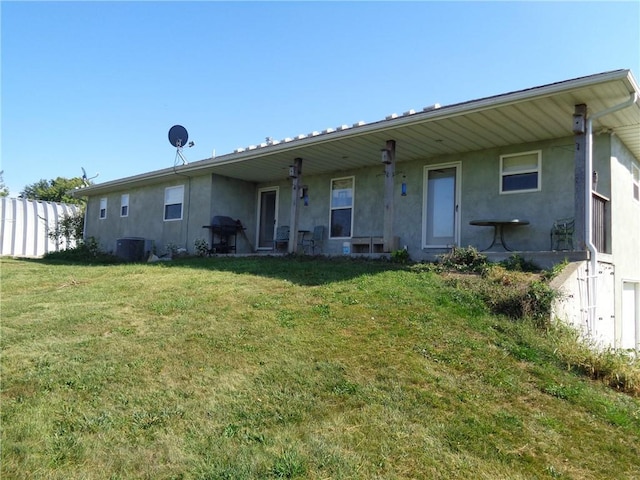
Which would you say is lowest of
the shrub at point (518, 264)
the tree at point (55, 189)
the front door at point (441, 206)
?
the shrub at point (518, 264)

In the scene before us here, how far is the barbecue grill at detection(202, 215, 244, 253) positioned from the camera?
522 inches

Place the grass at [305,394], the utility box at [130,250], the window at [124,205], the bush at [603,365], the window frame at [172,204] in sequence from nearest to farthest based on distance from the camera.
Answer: the grass at [305,394] → the bush at [603,365] → the window frame at [172,204] → the utility box at [130,250] → the window at [124,205]

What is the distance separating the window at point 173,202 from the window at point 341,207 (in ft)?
17.0

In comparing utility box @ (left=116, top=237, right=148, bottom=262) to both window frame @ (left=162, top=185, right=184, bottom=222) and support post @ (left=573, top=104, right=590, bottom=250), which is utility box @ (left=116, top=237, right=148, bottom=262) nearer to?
window frame @ (left=162, top=185, right=184, bottom=222)

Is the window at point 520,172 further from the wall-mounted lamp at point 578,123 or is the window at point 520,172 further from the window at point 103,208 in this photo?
the window at point 103,208

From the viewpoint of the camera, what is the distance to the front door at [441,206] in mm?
10211

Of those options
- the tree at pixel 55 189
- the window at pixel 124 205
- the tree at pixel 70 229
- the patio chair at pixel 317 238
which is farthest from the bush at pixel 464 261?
the tree at pixel 55 189

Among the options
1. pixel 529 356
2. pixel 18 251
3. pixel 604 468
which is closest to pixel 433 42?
pixel 529 356

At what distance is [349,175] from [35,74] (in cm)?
778

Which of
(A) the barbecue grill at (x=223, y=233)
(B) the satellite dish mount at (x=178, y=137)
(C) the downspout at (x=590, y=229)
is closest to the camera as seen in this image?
(C) the downspout at (x=590, y=229)

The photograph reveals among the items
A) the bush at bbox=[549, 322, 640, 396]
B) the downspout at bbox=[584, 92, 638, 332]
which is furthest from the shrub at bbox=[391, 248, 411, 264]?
the bush at bbox=[549, 322, 640, 396]

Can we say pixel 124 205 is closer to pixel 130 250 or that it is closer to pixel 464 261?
pixel 130 250

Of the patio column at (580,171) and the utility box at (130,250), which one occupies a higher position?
the patio column at (580,171)

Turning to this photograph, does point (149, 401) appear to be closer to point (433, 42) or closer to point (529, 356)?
point (529, 356)
